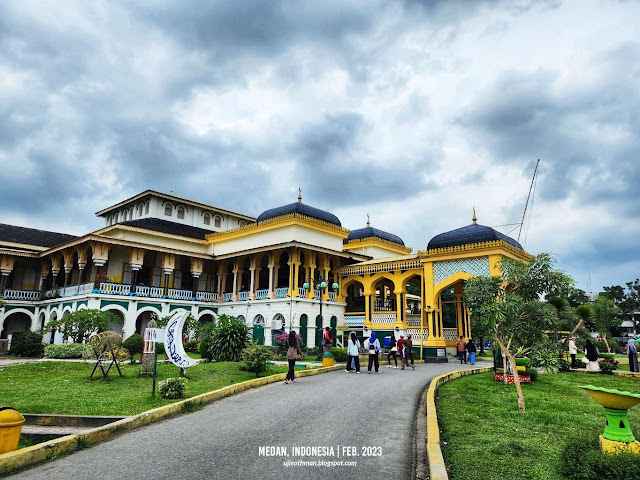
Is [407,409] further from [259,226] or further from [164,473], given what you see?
[259,226]

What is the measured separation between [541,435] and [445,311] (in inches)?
1380

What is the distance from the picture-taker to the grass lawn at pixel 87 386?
845 centimetres

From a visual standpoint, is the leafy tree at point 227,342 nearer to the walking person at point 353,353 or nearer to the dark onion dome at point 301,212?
the walking person at point 353,353

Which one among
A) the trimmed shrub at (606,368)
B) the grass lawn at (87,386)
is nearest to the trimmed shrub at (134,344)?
the grass lawn at (87,386)

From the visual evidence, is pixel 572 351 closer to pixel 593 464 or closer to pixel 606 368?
pixel 606 368

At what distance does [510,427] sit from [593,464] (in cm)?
275

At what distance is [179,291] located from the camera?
27.8 m

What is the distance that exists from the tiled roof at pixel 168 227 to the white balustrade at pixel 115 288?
430 centimetres

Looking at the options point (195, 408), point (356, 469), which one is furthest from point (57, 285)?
point (356, 469)

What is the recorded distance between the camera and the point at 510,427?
23.2ft

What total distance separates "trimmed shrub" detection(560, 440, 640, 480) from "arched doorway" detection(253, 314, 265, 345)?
21288mm

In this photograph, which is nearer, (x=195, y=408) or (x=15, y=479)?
(x=15, y=479)

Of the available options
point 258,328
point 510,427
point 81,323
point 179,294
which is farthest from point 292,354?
point 179,294

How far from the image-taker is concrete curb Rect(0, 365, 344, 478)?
5340 millimetres
